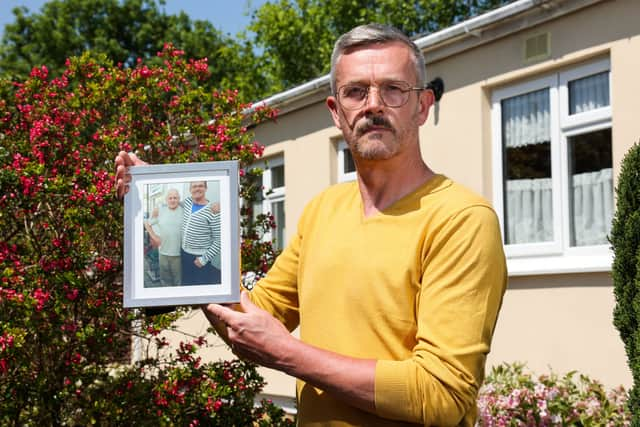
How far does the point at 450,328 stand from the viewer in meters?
1.95

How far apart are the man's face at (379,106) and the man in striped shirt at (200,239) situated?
0.42 meters

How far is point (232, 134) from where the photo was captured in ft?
20.5

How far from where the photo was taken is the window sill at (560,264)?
24.0ft

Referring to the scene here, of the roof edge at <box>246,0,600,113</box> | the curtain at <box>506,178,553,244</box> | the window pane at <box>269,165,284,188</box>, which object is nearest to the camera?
the roof edge at <box>246,0,600,113</box>

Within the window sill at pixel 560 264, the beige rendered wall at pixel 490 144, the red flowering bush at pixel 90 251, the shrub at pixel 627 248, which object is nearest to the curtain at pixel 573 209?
the window sill at pixel 560 264

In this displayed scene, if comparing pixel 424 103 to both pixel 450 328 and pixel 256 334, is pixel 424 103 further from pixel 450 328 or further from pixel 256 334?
pixel 256 334

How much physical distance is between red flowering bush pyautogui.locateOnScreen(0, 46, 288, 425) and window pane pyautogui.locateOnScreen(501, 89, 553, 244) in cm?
293

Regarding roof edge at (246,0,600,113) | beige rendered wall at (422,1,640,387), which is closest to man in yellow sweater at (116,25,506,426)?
roof edge at (246,0,600,113)

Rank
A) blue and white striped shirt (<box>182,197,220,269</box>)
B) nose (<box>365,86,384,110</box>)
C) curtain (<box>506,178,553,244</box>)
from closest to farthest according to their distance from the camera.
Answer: nose (<box>365,86,384,110</box>) < blue and white striped shirt (<box>182,197,220,269</box>) < curtain (<box>506,178,553,244</box>)

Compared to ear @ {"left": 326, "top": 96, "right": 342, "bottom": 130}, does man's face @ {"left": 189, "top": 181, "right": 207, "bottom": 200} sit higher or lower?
lower

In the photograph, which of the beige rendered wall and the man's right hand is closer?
the man's right hand

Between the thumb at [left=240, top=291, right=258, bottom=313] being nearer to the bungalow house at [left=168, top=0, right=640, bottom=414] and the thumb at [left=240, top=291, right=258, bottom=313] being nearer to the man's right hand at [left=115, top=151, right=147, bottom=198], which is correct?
the man's right hand at [left=115, top=151, right=147, bottom=198]

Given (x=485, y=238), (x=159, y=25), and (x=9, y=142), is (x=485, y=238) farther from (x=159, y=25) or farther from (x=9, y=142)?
(x=159, y=25)

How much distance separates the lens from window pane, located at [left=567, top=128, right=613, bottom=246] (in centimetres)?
754
